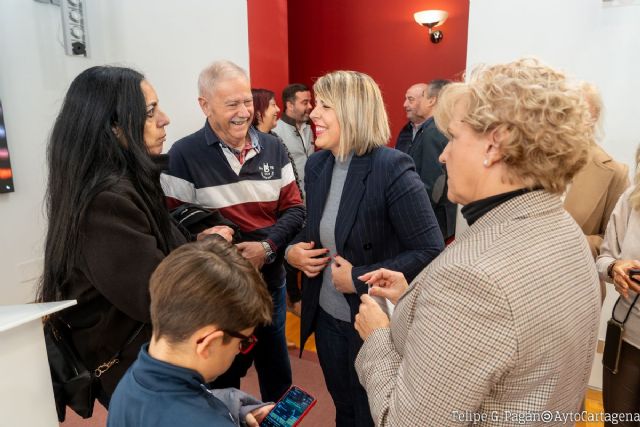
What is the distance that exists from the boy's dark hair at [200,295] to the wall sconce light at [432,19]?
562 cm

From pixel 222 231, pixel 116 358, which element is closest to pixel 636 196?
pixel 222 231

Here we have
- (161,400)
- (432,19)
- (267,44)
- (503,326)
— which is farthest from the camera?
(432,19)

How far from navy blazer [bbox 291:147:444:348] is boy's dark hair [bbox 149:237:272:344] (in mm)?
656

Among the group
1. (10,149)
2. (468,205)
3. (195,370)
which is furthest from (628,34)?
(10,149)

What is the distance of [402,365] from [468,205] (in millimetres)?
375

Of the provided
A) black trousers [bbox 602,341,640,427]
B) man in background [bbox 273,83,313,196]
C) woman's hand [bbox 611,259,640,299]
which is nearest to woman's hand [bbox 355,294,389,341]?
woman's hand [bbox 611,259,640,299]

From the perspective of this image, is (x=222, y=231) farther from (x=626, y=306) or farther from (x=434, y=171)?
(x=434, y=171)

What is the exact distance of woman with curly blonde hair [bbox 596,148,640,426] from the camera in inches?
64.3

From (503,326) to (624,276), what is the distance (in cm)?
126

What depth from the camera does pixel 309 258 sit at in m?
1.73

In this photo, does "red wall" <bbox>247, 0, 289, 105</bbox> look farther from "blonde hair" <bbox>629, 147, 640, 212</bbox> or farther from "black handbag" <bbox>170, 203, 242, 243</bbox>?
"blonde hair" <bbox>629, 147, 640, 212</bbox>

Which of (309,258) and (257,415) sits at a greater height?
(309,258)

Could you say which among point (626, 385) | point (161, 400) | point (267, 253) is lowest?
point (626, 385)

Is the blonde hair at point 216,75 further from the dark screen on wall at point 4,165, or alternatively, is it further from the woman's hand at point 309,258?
the dark screen on wall at point 4,165
